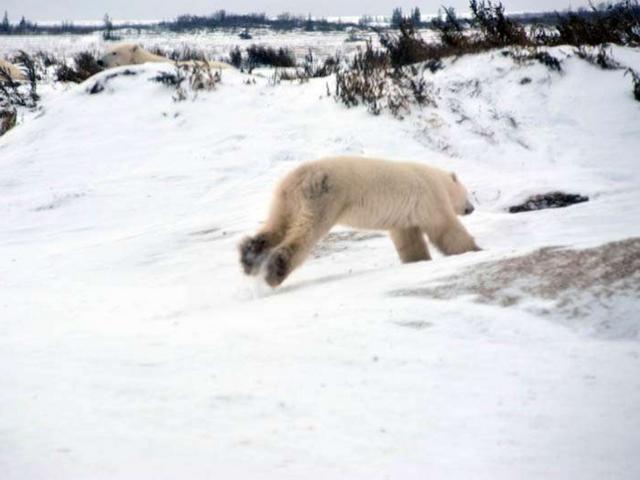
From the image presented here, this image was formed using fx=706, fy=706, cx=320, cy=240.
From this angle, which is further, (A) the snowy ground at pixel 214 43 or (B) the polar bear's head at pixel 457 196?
(A) the snowy ground at pixel 214 43

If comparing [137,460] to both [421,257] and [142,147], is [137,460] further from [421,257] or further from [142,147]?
[142,147]

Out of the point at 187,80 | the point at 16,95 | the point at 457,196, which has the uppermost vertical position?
the point at 187,80

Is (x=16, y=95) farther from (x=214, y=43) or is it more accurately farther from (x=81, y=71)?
(x=214, y=43)

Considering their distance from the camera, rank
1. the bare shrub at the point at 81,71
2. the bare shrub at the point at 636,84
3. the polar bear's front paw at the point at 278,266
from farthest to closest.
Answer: the bare shrub at the point at 81,71 → the bare shrub at the point at 636,84 → the polar bear's front paw at the point at 278,266

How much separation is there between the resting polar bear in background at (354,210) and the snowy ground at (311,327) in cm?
28

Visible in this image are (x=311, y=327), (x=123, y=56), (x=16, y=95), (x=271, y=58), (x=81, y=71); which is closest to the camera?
(x=311, y=327)

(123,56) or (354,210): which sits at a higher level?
(123,56)

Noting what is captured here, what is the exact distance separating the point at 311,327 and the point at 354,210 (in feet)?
5.25

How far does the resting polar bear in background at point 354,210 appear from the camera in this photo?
4531 mm

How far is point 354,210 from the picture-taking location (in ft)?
15.7

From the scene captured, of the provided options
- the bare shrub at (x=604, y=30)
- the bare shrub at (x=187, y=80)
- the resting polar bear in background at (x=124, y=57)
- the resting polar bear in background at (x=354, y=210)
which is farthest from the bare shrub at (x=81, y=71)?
the resting polar bear in background at (x=354, y=210)

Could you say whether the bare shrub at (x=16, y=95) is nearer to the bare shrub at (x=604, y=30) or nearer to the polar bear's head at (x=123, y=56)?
the polar bear's head at (x=123, y=56)

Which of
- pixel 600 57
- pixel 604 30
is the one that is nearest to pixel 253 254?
pixel 600 57

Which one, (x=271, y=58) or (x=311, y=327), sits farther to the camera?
(x=271, y=58)
